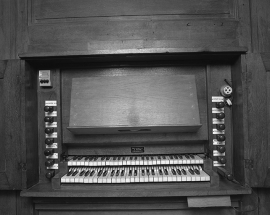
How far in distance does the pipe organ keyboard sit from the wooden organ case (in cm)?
1

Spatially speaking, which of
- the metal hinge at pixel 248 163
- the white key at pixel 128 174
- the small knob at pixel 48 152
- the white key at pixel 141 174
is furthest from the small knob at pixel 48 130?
the metal hinge at pixel 248 163

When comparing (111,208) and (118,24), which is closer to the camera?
(111,208)

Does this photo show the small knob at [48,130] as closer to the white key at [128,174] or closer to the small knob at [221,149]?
the white key at [128,174]

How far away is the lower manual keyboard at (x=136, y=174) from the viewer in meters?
1.66

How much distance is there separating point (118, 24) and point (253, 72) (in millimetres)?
1544

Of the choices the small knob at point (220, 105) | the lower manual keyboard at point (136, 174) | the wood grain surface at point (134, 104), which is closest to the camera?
the lower manual keyboard at point (136, 174)

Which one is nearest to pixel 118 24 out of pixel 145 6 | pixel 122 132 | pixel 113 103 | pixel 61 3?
pixel 145 6

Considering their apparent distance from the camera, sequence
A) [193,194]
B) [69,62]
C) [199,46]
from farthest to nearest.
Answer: [69,62] → [199,46] → [193,194]

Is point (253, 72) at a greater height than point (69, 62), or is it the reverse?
point (69, 62)

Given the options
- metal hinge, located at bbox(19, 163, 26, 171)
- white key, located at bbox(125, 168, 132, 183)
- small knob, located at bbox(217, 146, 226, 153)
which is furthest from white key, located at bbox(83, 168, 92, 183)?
small knob, located at bbox(217, 146, 226, 153)

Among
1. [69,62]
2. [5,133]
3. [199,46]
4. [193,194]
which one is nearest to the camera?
[193,194]

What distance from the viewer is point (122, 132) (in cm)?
193

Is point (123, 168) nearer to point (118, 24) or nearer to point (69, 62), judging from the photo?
point (69, 62)

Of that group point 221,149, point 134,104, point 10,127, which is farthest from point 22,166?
point 221,149
